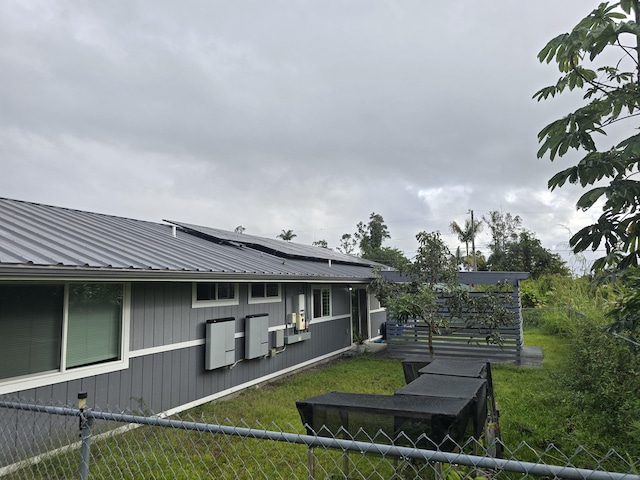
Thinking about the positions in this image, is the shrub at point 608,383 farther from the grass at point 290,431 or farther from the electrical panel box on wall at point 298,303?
the electrical panel box on wall at point 298,303

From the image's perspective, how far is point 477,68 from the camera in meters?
8.40

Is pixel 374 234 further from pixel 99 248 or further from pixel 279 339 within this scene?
pixel 99 248

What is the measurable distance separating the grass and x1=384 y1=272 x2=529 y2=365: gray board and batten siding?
74cm

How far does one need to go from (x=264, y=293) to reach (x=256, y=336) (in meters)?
0.95

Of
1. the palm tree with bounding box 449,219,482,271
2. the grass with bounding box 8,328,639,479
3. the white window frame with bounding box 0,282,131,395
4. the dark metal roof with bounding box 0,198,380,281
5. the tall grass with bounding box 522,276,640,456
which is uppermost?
the palm tree with bounding box 449,219,482,271

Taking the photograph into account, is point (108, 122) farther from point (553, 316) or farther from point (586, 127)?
point (553, 316)

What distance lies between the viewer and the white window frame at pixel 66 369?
12.4 feet

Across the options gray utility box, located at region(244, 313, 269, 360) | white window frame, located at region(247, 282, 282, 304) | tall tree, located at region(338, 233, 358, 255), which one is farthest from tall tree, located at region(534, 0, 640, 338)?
tall tree, located at region(338, 233, 358, 255)

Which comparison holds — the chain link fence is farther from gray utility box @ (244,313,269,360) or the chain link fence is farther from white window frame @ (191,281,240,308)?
gray utility box @ (244,313,269,360)

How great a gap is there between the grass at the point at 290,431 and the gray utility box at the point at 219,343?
25.6 inches

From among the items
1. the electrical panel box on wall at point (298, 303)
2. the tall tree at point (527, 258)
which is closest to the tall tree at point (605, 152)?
the electrical panel box on wall at point (298, 303)

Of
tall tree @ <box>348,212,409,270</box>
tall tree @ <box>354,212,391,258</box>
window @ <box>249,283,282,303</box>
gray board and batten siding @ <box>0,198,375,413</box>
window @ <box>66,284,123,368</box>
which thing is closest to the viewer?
gray board and batten siding @ <box>0,198,375,413</box>

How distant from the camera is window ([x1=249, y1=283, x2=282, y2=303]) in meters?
7.38

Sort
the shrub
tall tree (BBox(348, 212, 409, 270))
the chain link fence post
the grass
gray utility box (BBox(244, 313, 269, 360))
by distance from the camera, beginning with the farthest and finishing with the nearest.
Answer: tall tree (BBox(348, 212, 409, 270))
gray utility box (BBox(244, 313, 269, 360))
the shrub
the grass
the chain link fence post
